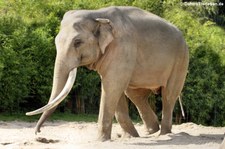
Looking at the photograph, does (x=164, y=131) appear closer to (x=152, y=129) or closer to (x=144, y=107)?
(x=152, y=129)

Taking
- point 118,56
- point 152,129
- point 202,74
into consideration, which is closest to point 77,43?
point 118,56

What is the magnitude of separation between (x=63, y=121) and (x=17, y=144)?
5.90m

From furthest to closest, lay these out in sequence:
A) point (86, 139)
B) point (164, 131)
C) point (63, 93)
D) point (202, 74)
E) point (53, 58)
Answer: point (202, 74), point (53, 58), point (164, 131), point (86, 139), point (63, 93)

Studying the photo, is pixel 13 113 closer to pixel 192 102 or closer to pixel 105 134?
pixel 192 102

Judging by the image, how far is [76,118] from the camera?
1562 cm

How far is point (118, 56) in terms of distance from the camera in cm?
956

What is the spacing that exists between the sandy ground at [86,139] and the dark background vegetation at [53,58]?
2.25 m

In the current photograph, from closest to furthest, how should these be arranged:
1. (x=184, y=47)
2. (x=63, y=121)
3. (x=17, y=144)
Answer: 1. (x=17, y=144)
2. (x=184, y=47)
3. (x=63, y=121)

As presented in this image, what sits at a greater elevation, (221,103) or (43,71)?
(43,71)

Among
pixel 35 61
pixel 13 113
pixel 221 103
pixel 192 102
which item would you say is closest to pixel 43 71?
pixel 35 61

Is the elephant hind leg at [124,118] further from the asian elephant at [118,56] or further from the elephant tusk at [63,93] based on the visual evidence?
the elephant tusk at [63,93]

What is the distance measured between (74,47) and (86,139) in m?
1.89

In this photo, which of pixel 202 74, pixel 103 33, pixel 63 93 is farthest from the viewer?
pixel 202 74

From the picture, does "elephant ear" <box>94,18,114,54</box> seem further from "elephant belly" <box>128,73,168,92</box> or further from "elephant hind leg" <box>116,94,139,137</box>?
"elephant hind leg" <box>116,94,139,137</box>
